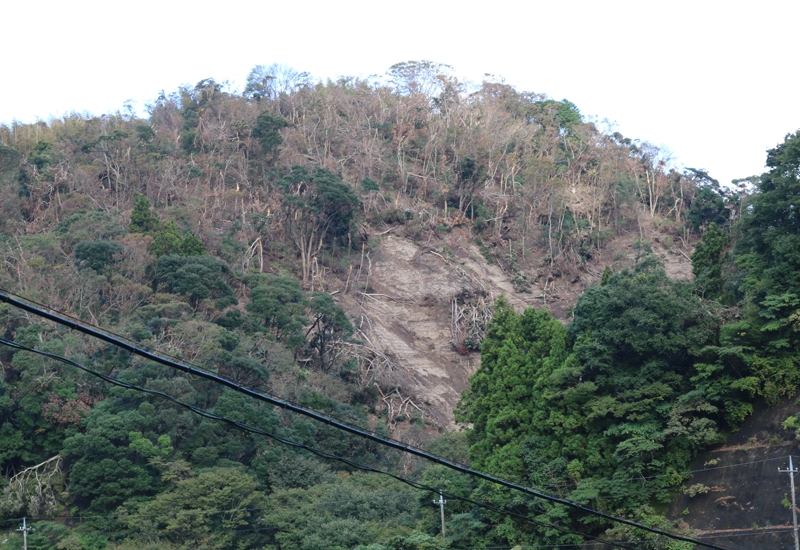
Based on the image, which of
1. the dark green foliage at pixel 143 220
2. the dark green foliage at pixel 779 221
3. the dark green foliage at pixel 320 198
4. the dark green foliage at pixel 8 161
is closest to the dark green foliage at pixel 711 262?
the dark green foliage at pixel 779 221

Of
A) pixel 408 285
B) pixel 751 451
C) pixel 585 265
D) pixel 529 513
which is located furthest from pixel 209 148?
pixel 751 451

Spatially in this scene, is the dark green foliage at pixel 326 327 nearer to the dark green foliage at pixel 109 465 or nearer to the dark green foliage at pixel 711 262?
the dark green foliage at pixel 109 465

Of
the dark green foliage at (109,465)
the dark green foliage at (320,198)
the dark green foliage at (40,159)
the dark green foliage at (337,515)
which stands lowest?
the dark green foliage at (337,515)

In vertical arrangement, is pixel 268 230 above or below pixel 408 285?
above

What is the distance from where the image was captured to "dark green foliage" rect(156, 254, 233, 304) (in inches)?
1538

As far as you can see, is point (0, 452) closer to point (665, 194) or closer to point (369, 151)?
point (369, 151)

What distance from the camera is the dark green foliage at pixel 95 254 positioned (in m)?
38.4

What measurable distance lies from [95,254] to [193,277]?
194 inches

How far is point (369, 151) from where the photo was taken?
55781 millimetres

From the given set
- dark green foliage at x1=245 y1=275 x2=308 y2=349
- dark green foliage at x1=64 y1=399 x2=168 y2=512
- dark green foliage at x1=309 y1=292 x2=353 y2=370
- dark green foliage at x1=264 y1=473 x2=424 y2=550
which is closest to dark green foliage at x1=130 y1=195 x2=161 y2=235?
dark green foliage at x1=245 y1=275 x2=308 y2=349

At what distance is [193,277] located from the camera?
39.1 metres

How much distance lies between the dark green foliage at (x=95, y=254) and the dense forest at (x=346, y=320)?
0.49 feet

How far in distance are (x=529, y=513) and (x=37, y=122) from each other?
4651 centimetres

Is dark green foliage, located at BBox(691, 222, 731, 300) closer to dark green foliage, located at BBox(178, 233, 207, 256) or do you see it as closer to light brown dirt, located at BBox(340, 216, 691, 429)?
light brown dirt, located at BBox(340, 216, 691, 429)
